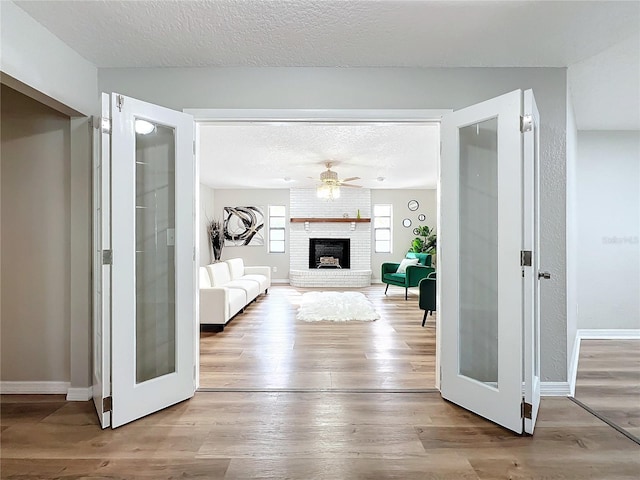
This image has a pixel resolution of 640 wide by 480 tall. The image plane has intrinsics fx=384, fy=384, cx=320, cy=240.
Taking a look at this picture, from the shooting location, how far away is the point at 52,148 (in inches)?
111

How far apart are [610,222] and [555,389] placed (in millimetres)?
2717

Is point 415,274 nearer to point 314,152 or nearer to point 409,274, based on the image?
point 409,274

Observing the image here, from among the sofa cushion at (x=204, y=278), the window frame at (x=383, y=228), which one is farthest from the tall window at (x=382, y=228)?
the sofa cushion at (x=204, y=278)

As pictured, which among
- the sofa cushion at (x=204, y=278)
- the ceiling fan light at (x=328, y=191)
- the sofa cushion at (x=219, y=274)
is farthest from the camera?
the ceiling fan light at (x=328, y=191)

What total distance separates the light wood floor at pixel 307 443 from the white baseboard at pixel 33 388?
10 centimetres

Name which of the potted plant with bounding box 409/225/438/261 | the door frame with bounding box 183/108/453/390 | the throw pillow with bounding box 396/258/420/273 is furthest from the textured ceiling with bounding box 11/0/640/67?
the potted plant with bounding box 409/225/438/261

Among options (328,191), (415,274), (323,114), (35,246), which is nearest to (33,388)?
(35,246)

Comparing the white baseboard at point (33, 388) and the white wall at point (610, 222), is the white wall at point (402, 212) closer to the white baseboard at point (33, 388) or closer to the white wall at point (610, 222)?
the white wall at point (610, 222)

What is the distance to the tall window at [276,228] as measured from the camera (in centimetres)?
988

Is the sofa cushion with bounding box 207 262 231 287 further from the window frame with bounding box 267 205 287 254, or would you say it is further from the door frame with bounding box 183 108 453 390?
the door frame with bounding box 183 108 453 390

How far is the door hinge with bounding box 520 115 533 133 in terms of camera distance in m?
2.23

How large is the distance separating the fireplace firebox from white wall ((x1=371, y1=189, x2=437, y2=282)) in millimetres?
896

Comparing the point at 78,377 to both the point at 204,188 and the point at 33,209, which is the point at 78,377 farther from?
the point at 204,188

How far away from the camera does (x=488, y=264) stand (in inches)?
99.3
